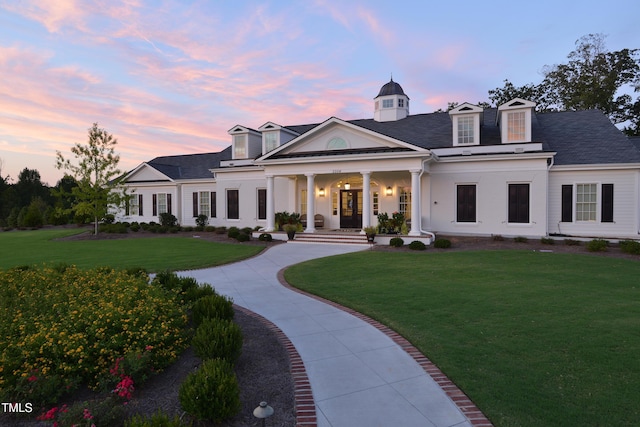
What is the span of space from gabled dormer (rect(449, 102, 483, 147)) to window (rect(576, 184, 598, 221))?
563 centimetres

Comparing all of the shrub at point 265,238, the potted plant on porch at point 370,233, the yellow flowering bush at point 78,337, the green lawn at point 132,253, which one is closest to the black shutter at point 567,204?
the potted plant on porch at point 370,233

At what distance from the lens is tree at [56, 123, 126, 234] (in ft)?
84.7

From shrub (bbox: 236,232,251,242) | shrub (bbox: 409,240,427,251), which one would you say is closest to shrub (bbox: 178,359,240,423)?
shrub (bbox: 409,240,427,251)

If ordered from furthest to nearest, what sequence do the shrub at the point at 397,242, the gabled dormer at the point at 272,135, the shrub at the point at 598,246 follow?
the gabled dormer at the point at 272,135, the shrub at the point at 397,242, the shrub at the point at 598,246

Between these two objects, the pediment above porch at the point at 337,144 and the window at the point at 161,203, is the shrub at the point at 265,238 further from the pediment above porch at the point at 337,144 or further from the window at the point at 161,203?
the window at the point at 161,203

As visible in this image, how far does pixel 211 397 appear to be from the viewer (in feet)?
12.8

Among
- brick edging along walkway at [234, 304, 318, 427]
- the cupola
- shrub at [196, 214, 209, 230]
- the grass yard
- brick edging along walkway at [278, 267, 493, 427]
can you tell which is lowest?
brick edging along walkway at [234, 304, 318, 427]

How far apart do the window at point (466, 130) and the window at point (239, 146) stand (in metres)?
14.2

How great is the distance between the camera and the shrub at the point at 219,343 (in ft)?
17.0

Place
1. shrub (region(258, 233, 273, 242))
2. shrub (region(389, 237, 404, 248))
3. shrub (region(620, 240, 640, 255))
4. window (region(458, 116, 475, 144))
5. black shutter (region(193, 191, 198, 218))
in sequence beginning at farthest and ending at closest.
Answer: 1. black shutter (region(193, 191, 198, 218))
2. shrub (region(258, 233, 273, 242))
3. window (region(458, 116, 475, 144))
4. shrub (region(389, 237, 404, 248))
5. shrub (region(620, 240, 640, 255))

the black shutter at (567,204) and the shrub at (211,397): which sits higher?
the black shutter at (567,204)

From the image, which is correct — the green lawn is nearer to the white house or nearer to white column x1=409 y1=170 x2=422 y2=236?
the white house

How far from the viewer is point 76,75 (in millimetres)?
18141

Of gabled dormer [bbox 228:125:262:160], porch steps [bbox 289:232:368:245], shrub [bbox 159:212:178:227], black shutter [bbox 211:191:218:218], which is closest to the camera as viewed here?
porch steps [bbox 289:232:368:245]
